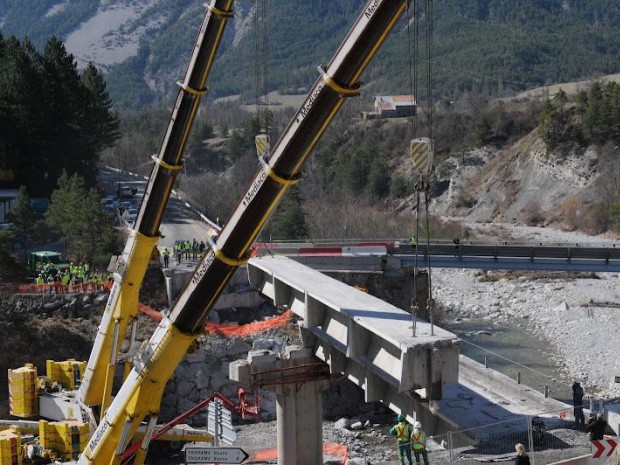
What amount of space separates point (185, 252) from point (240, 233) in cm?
3369

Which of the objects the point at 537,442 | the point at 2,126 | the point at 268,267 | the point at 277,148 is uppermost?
the point at 2,126

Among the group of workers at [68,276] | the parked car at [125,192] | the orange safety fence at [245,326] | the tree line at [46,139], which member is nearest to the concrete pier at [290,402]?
the orange safety fence at [245,326]

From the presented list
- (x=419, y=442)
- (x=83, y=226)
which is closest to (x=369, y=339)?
(x=419, y=442)

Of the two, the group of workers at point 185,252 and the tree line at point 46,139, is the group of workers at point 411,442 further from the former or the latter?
the tree line at point 46,139

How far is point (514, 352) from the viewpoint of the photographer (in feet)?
186

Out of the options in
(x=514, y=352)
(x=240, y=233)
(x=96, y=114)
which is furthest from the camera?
(x=96, y=114)

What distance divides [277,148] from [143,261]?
10.8 m

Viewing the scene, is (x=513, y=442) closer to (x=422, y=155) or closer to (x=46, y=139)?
(x=422, y=155)

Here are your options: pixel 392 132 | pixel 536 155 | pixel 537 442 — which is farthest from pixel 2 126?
pixel 392 132

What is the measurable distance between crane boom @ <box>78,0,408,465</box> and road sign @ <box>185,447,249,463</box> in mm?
3493

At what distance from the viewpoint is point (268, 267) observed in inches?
1393

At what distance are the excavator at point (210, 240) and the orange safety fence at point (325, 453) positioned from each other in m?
6.36

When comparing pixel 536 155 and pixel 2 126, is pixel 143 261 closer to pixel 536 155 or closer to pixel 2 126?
pixel 2 126

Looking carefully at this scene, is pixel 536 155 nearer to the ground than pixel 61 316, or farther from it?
farther from it
